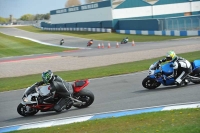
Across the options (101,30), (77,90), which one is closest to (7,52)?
(101,30)

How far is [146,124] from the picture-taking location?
9.18m

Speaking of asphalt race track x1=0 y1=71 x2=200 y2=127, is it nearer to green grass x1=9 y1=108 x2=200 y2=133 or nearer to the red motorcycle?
the red motorcycle

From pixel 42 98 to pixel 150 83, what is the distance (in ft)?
14.3

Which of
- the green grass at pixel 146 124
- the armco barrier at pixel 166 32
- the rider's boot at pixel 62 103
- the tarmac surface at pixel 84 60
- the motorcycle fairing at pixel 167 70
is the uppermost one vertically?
the motorcycle fairing at pixel 167 70

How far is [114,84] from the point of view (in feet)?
58.9

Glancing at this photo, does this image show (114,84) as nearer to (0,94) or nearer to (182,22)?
(0,94)

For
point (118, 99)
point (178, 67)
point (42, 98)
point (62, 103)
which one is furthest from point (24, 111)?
point (178, 67)

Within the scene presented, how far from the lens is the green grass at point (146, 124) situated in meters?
8.16

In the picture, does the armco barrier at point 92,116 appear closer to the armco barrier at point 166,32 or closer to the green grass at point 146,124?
the green grass at point 146,124

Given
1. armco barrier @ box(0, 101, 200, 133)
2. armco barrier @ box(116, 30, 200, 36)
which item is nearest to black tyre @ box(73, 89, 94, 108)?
armco barrier @ box(0, 101, 200, 133)

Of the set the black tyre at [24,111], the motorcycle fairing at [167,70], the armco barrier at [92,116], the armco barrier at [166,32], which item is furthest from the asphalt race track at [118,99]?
the armco barrier at [166,32]

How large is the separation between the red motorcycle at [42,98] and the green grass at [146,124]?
2289 mm

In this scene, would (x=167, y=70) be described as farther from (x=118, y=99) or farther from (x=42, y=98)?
(x=42, y=98)

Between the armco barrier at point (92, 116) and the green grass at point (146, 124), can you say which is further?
the armco barrier at point (92, 116)
